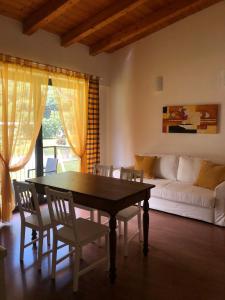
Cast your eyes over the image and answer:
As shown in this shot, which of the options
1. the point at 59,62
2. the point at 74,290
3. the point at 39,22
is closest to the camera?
the point at 74,290

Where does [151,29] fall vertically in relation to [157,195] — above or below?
above

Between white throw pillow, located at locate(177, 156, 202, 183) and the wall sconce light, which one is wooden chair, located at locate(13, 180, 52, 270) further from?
the wall sconce light

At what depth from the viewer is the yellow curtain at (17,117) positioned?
3.75 metres

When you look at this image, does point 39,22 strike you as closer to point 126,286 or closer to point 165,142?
point 165,142

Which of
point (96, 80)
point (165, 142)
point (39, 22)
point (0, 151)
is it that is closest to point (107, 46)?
point (96, 80)


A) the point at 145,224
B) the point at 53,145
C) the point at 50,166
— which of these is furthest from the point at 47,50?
the point at 145,224

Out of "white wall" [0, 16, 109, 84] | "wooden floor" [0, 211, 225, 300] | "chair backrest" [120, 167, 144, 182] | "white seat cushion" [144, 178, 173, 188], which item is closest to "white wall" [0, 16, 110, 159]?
"white wall" [0, 16, 109, 84]

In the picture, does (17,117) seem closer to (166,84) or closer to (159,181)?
(159,181)

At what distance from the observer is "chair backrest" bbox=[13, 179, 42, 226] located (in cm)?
258

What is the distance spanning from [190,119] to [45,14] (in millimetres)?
2841

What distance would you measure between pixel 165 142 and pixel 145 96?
101 cm

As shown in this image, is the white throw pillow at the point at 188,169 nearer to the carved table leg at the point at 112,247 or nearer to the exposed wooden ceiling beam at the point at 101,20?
the carved table leg at the point at 112,247

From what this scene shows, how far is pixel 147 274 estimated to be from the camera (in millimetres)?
2557

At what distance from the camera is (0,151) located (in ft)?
12.2
